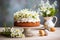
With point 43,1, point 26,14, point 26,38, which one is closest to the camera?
point 26,38

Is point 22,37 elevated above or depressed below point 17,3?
below

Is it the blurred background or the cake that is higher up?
the blurred background

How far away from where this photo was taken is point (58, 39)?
1.45 m

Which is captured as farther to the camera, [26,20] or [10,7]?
[10,7]

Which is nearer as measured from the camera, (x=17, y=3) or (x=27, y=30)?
(x=27, y=30)

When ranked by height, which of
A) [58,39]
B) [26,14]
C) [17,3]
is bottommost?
[58,39]

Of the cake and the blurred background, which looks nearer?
the cake

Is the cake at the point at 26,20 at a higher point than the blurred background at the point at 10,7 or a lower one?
lower

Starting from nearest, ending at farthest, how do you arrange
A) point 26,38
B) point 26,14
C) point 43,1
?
point 26,38 → point 26,14 → point 43,1

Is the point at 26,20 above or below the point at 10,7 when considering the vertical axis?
below

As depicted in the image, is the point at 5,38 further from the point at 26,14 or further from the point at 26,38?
the point at 26,14

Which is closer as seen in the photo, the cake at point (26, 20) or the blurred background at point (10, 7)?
the cake at point (26, 20)

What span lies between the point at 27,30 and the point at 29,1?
0.91m

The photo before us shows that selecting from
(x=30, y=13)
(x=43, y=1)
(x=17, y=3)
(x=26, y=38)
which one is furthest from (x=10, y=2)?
(x=26, y=38)
